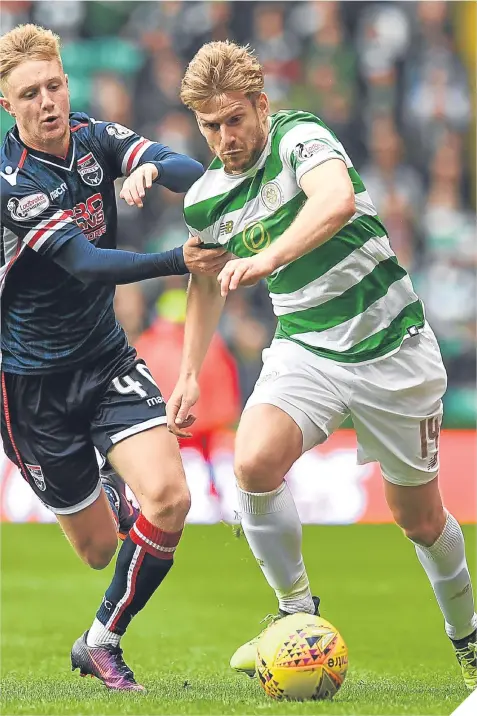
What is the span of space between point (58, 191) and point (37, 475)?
4.43 ft

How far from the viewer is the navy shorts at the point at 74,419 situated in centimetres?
533

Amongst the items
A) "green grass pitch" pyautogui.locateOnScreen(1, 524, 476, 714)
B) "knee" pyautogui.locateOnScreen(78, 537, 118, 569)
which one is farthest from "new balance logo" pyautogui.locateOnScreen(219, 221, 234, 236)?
"green grass pitch" pyautogui.locateOnScreen(1, 524, 476, 714)

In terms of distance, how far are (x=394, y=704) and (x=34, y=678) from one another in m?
1.81

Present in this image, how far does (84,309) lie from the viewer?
5.41 m

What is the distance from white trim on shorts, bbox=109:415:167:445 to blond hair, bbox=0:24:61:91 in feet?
5.01

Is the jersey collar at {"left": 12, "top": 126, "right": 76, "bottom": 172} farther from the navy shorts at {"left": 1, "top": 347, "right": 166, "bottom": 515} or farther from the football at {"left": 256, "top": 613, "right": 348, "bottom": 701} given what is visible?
the football at {"left": 256, "top": 613, "right": 348, "bottom": 701}

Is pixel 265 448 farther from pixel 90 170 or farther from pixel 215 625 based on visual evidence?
pixel 215 625

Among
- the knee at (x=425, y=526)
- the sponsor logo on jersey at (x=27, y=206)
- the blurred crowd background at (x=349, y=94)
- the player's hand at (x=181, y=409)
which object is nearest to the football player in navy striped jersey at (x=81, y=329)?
the sponsor logo on jersey at (x=27, y=206)

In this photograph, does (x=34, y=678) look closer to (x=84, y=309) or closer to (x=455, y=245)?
(x=84, y=309)

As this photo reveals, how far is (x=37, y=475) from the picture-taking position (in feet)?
18.5

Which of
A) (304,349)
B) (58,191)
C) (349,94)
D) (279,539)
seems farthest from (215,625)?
(349,94)

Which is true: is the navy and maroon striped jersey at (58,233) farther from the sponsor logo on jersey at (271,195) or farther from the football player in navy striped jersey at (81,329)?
the sponsor logo on jersey at (271,195)

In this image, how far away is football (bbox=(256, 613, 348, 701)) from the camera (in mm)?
4594

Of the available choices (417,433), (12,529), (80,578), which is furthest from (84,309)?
(12,529)
